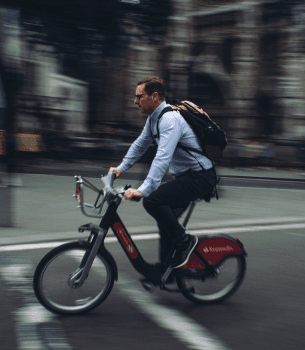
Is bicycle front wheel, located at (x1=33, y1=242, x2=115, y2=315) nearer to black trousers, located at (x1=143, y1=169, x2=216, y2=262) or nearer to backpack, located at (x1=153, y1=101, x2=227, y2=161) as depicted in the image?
black trousers, located at (x1=143, y1=169, x2=216, y2=262)

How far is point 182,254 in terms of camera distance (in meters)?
3.85

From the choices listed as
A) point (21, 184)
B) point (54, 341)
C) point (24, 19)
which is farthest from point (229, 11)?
point (54, 341)

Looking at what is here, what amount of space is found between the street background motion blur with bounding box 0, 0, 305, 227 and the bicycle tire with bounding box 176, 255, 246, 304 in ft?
34.6

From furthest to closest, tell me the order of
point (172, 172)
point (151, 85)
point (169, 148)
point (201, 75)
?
point (201, 75), point (172, 172), point (151, 85), point (169, 148)

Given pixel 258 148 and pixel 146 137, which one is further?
pixel 258 148

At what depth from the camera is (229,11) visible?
16.5 metres

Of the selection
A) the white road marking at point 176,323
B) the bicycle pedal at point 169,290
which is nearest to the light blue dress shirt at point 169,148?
the bicycle pedal at point 169,290

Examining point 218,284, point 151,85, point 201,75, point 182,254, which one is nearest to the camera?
point 151,85

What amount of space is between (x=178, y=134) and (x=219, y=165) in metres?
12.0

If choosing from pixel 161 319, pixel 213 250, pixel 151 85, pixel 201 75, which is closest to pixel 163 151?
pixel 151 85

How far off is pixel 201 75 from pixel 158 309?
41.4ft

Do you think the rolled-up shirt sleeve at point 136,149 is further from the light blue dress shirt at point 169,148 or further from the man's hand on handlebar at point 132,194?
the man's hand on handlebar at point 132,194

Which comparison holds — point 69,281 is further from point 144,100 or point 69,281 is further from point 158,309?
point 144,100

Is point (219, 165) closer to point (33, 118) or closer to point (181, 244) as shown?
point (33, 118)
